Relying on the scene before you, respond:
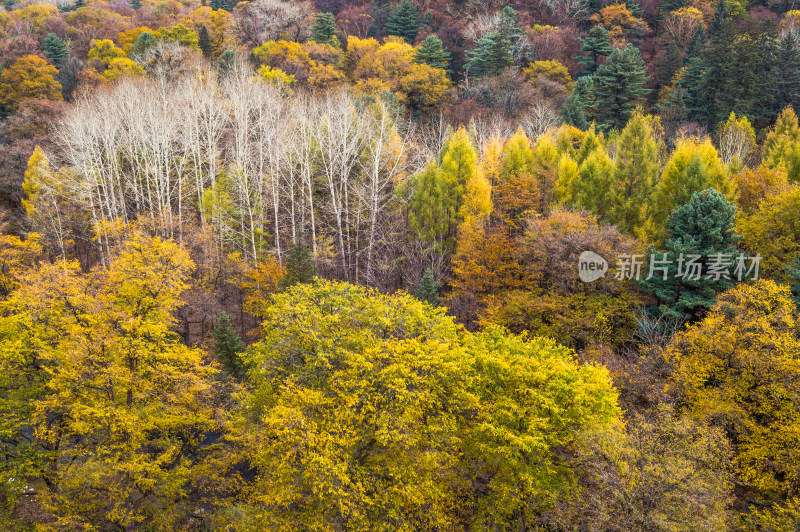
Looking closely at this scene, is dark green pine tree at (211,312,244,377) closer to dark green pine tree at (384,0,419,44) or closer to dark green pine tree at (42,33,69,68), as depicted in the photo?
dark green pine tree at (384,0,419,44)

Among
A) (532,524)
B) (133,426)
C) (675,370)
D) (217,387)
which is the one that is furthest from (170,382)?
(675,370)

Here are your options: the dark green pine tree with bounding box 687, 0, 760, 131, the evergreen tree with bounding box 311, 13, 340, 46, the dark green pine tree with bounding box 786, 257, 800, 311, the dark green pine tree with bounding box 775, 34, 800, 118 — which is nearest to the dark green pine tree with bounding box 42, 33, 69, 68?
the evergreen tree with bounding box 311, 13, 340, 46

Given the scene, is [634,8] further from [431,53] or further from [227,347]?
[227,347]

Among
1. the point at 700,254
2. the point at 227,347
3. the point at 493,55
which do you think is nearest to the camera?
the point at 700,254

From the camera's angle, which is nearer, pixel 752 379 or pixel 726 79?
pixel 752 379

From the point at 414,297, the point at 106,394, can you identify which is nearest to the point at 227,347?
the point at 106,394

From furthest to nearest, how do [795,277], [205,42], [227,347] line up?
1. [205,42]
2. [227,347]
3. [795,277]
